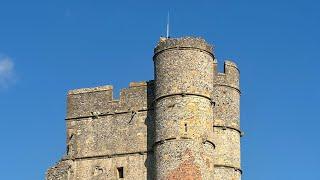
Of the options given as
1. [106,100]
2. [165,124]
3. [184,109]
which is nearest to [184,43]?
[184,109]

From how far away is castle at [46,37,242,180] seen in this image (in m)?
41.0

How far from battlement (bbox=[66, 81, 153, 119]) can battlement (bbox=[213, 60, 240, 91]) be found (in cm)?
357

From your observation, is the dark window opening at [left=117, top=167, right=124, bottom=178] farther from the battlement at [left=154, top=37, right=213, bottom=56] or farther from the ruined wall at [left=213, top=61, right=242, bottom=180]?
the battlement at [left=154, top=37, right=213, bottom=56]

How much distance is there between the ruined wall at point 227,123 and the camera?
145ft

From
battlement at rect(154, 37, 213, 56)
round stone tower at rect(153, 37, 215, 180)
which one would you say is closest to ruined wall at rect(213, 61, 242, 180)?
round stone tower at rect(153, 37, 215, 180)

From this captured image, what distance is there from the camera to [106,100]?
44.5m

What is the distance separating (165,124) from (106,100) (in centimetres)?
431

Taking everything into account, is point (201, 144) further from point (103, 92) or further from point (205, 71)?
point (103, 92)

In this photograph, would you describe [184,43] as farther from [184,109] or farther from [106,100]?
[106,100]

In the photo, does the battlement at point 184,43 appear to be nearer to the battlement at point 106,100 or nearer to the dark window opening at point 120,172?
the battlement at point 106,100

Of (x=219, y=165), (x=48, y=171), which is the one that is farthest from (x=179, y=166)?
(x=48, y=171)

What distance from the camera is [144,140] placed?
43.2m

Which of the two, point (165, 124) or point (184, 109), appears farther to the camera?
point (165, 124)

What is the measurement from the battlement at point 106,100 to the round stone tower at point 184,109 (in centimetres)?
149
